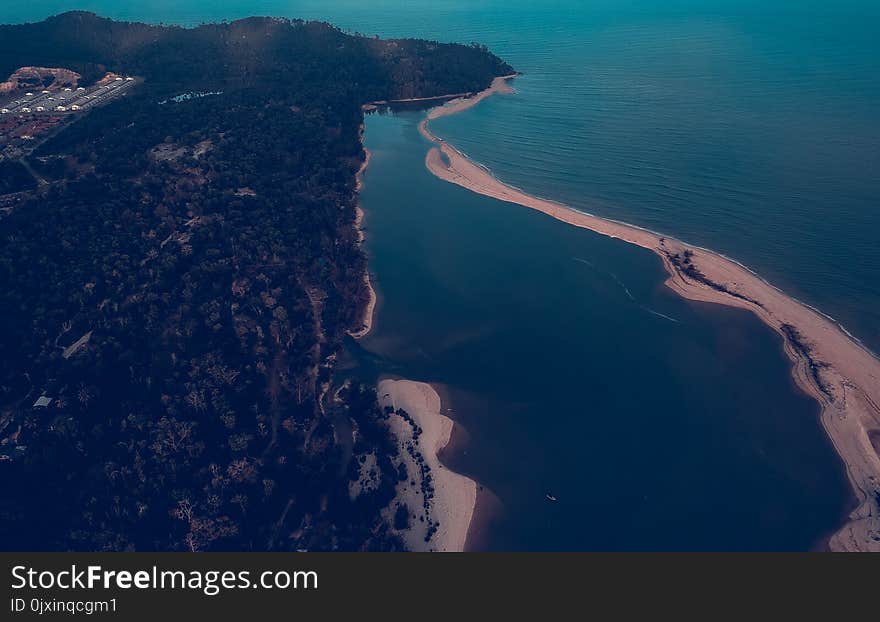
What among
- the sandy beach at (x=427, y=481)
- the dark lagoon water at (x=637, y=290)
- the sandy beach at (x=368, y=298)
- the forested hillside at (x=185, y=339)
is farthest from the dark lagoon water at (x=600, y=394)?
the forested hillside at (x=185, y=339)

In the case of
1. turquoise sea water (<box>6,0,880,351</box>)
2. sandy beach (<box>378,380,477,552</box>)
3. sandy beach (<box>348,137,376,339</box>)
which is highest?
turquoise sea water (<box>6,0,880,351</box>)

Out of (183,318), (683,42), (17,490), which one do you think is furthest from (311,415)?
(683,42)

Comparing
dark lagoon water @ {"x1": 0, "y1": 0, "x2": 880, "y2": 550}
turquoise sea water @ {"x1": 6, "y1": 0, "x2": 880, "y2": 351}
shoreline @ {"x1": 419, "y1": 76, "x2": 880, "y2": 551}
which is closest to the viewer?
shoreline @ {"x1": 419, "y1": 76, "x2": 880, "y2": 551}

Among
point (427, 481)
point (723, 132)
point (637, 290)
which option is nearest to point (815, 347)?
point (637, 290)

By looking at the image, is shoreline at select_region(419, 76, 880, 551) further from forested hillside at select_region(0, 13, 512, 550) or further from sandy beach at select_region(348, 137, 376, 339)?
forested hillside at select_region(0, 13, 512, 550)

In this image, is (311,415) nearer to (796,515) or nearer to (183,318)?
(183,318)

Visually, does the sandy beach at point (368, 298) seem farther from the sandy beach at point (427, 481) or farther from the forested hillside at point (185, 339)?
the sandy beach at point (427, 481)

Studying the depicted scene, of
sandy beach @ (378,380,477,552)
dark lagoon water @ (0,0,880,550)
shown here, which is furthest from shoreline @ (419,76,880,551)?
sandy beach @ (378,380,477,552)
